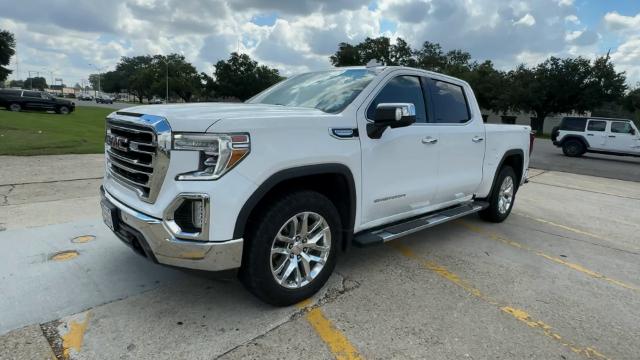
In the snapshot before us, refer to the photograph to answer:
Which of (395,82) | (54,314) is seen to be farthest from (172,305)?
(395,82)

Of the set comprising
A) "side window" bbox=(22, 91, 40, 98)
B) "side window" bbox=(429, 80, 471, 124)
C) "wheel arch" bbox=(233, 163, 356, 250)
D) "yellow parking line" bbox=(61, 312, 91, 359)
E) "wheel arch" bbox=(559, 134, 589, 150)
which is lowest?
"yellow parking line" bbox=(61, 312, 91, 359)

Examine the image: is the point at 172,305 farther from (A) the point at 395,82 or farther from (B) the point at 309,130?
(A) the point at 395,82

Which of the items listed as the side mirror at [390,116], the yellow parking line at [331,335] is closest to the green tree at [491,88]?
the side mirror at [390,116]

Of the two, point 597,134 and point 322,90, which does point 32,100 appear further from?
point 597,134

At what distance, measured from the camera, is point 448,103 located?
15.4ft

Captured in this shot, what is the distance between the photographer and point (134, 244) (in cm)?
293

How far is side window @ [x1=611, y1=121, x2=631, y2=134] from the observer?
1756cm

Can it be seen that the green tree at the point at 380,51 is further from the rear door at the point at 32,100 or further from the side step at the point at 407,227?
the side step at the point at 407,227

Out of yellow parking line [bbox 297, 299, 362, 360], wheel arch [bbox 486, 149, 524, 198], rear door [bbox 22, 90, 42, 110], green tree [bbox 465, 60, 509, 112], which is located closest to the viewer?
yellow parking line [bbox 297, 299, 362, 360]

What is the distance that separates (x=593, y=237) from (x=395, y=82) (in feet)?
12.4

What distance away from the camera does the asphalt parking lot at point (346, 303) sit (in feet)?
8.96

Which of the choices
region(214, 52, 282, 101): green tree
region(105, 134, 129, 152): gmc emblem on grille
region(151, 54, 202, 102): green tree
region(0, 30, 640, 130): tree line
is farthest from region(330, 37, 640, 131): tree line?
region(151, 54, 202, 102): green tree

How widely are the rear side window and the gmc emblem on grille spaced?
20.6 metres

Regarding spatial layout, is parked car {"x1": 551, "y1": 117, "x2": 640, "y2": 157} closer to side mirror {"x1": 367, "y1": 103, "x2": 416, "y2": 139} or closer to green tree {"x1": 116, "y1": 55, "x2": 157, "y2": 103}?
side mirror {"x1": 367, "y1": 103, "x2": 416, "y2": 139}
